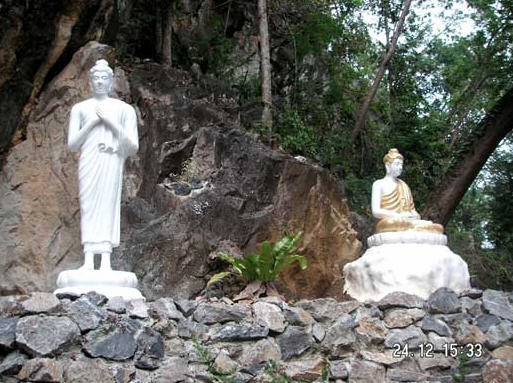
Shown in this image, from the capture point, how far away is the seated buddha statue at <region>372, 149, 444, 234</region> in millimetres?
6391

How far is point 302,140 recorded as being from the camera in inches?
457

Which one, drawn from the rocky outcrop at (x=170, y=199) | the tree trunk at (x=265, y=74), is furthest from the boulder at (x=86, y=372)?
the tree trunk at (x=265, y=74)

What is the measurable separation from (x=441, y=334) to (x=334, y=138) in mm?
7775

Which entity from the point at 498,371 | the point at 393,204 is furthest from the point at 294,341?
the point at 393,204

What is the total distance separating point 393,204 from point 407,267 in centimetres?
98

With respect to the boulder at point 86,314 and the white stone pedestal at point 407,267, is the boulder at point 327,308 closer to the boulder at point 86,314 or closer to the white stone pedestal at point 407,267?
the white stone pedestal at point 407,267

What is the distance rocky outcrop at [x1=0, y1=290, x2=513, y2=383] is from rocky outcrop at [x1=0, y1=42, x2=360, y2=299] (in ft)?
9.42

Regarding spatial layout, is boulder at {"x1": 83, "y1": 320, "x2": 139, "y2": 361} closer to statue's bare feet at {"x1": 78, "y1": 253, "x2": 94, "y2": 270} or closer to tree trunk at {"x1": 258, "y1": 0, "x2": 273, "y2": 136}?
statue's bare feet at {"x1": 78, "y1": 253, "x2": 94, "y2": 270}

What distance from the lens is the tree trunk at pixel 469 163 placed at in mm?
9375

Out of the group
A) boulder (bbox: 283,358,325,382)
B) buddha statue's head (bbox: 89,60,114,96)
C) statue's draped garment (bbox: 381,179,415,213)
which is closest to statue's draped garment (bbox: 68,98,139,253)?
buddha statue's head (bbox: 89,60,114,96)

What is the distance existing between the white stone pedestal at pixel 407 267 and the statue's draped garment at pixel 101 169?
2.45 meters

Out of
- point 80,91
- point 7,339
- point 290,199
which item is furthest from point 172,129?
point 7,339

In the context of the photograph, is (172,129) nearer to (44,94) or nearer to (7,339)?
(44,94)

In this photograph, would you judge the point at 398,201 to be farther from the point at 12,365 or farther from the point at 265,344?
the point at 12,365
